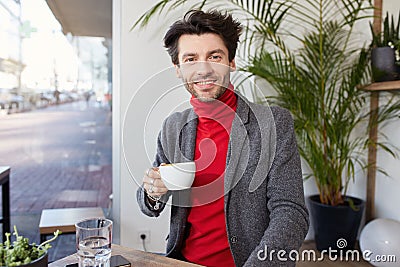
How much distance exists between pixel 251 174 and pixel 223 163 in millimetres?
92

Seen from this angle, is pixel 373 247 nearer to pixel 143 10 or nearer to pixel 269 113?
pixel 269 113

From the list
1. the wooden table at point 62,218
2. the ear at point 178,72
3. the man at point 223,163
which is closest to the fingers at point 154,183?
the man at point 223,163

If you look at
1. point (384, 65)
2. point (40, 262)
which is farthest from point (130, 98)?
point (40, 262)

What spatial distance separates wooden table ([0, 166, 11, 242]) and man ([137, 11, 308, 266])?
1.61 m

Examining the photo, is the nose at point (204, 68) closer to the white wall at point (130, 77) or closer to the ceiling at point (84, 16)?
the white wall at point (130, 77)

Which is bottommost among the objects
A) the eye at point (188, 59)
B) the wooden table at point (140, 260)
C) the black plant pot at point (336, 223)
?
the black plant pot at point (336, 223)

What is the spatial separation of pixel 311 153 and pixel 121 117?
48.8 inches

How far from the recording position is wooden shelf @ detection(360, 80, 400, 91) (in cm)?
246

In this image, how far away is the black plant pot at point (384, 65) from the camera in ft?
8.33

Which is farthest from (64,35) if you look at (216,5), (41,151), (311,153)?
(311,153)

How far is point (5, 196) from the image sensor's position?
2533 mm

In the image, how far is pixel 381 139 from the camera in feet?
9.56

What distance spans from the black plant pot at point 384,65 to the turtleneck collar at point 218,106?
5.40ft

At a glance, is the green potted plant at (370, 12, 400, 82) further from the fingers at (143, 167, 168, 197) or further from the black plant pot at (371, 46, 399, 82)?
the fingers at (143, 167, 168, 197)
